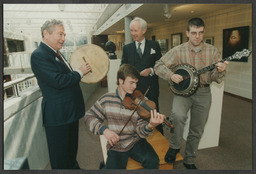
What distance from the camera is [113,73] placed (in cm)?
166

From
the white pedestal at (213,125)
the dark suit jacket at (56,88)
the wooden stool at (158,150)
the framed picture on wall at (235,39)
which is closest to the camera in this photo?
the dark suit jacket at (56,88)

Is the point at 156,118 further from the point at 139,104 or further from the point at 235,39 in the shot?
the point at 235,39

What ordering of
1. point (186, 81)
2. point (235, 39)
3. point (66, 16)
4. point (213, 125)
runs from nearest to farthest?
point (66, 16), point (186, 81), point (213, 125), point (235, 39)

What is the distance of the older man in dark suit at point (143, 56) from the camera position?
5.46 ft

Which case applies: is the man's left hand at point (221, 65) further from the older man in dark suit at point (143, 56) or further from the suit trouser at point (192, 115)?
the older man in dark suit at point (143, 56)

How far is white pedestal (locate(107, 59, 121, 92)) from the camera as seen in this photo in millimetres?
1639

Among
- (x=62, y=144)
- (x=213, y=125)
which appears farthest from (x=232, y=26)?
(x=62, y=144)

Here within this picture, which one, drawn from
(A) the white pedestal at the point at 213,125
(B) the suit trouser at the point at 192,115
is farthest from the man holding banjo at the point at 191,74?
(A) the white pedestal at the point at 213,125

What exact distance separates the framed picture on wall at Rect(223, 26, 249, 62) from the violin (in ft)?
7.70

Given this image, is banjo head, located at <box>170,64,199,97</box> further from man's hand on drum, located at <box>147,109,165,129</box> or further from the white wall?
the white wall

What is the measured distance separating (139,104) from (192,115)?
0.76 meters

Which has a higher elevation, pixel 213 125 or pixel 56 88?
pixel 56 88

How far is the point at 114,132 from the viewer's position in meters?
1.54

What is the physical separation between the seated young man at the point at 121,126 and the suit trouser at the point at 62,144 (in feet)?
0.73
